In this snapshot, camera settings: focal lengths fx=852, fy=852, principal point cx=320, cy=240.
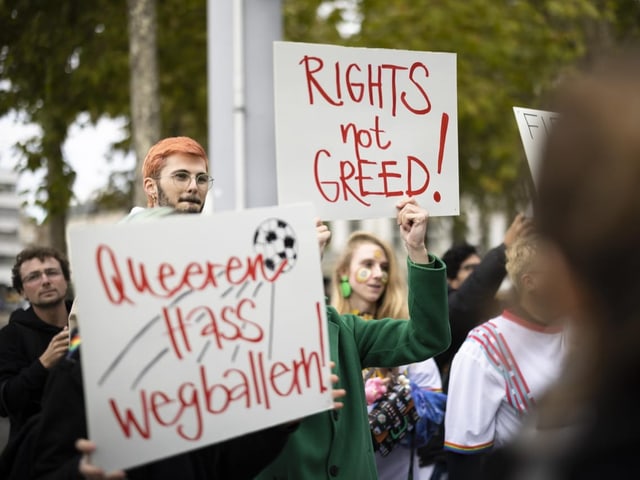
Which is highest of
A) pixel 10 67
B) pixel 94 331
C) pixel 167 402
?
pixel 10 67

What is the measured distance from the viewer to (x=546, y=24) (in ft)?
43.2

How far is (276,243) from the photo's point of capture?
218 centimetres

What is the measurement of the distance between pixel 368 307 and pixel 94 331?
261 cm

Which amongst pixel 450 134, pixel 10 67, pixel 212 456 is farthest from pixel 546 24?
pixel 212 456

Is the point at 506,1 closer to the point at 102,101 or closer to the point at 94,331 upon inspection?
the point at 102,101

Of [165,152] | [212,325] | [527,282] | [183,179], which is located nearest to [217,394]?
[212,325]

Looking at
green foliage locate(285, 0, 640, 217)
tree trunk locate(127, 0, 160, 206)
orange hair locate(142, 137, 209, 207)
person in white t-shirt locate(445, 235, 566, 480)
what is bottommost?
person in white t-shirt locate(445, 235, 566, 480)

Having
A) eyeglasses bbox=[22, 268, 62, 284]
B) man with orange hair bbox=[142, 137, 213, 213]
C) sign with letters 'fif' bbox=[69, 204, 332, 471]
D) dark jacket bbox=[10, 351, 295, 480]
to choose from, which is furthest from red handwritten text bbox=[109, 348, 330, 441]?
eyeglasses bbox=[22, 268, 62, 284]

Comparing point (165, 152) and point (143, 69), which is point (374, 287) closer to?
point (165, 152)

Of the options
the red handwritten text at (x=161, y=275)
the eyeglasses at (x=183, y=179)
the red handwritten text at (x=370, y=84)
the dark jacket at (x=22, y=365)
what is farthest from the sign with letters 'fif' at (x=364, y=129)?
the dark jacket at (x=22, y=365)

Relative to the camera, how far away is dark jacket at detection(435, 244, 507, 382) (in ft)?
13.8

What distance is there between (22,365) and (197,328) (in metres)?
1.70

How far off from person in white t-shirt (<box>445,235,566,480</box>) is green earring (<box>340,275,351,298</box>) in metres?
1.21

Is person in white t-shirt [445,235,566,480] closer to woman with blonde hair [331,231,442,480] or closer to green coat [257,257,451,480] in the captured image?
green coat [257,257,451,480]
